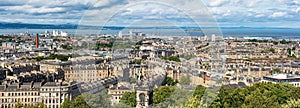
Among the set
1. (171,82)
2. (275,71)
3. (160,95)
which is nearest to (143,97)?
(160,95)

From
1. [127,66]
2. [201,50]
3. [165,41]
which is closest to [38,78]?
[165,41]

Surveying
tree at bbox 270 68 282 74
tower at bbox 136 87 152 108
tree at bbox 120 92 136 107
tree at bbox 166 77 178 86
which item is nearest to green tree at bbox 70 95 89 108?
tree at bbox 120 92 136 107

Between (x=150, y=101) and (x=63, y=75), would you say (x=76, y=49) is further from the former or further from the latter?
(x=63, y=75)

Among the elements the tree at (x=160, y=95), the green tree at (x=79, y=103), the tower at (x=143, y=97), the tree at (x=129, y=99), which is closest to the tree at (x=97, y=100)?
the tower at (x=143, y=97)

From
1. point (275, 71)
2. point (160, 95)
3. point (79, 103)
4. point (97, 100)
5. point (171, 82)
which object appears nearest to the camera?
point (97, 100)

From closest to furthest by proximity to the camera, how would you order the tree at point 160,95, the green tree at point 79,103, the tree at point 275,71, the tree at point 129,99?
the tree at point 160,95
the tree at point 129,99
the green tree at point 79,103
the tree at point 275,71

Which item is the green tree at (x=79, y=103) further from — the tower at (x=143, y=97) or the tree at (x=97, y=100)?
the tree at (x=97, y=100)

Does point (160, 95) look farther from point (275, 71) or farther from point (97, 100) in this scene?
point (275, 71)

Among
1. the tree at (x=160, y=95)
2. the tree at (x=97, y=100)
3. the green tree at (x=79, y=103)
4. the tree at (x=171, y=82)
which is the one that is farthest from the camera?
the tree at (x=171, y=82)
